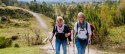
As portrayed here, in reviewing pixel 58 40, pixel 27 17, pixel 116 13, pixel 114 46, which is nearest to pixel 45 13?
pixel 27 17

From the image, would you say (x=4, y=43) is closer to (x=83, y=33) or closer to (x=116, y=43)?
(x=116, y=43)

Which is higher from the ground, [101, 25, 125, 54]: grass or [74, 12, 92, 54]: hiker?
[74, 12, 92, 54]: hiker

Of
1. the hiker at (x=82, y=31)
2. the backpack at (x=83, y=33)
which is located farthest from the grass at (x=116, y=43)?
the backpack at (x=83, y=33)

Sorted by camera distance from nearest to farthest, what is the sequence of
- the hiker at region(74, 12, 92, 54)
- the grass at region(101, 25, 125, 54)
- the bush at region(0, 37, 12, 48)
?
the hiker at region(74, 12, 92, 54)
the grass at region(101, 25, 125, 54)
the bush at region(0, 37, 12, 48)

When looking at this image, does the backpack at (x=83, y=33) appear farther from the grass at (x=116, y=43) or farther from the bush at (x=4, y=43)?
the bush at (x=4, y=43)

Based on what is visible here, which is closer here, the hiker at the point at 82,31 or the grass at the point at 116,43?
the hiker at the point at 82,31

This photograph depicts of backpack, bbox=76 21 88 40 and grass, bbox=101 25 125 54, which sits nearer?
backpack, bbox=76 21 88 40

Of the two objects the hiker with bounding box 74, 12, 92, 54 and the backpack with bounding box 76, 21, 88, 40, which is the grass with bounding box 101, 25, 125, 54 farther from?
the backpack with bounding box 76, 21, 88, 40

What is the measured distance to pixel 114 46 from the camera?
1711 cm

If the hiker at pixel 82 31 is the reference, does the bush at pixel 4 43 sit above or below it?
below

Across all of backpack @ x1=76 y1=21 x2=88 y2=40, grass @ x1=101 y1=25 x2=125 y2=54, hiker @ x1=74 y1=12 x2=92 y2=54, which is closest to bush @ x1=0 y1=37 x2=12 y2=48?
grass @ x1=101 y1=25 x2=125 y2=54

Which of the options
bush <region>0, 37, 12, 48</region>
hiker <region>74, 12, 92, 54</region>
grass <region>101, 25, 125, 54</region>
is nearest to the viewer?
hiker <region>74, 12, 92, 54</region>

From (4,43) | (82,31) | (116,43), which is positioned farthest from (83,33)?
(4,43)

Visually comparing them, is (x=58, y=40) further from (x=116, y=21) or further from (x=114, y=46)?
(x=116, y=21)
